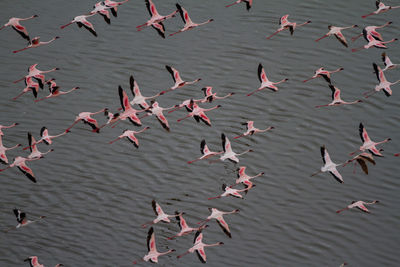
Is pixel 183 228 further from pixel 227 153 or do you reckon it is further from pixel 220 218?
pixel 227 153

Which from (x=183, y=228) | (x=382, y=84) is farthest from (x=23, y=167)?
(x=382, y=84)

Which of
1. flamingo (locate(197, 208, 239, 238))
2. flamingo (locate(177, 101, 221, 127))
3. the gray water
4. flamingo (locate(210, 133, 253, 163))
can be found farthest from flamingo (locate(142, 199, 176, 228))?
flamingo (locate(177, 101, 221, 127))

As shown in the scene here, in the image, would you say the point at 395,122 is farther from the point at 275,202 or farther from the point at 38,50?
the point at 38,50

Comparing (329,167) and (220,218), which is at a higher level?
(329,167)

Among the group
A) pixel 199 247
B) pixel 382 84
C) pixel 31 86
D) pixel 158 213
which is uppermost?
pixel 31 86

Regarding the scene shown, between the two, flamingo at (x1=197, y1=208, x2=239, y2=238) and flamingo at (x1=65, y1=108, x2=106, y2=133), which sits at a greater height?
flamingo at (x1=65, y1=108, x2=106, y2=133)

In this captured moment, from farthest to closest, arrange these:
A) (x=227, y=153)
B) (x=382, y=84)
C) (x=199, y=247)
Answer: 1. (x=382, y=84)
2. (x=227, y=153)
3. (x=199, y=247)

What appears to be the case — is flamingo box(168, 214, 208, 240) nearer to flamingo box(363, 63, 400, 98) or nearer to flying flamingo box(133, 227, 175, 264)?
flying flamingo box(133, 227, 175, 264)

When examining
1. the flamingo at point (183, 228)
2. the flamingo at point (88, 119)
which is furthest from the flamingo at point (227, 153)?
the flamingo at point (88, 119)

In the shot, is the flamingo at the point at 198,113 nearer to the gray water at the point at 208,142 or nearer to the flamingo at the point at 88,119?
the gray water at the point at 208,142

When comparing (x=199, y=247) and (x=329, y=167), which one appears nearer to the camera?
(x=199, y=247)
